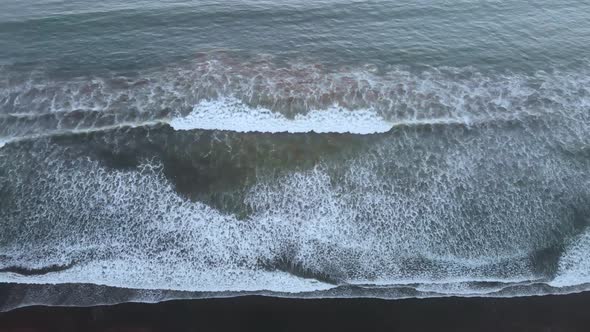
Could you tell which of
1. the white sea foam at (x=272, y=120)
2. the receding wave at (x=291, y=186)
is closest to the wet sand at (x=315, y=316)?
the receding wave at (x=291, y=186)

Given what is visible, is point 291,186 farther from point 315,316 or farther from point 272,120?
point 315,316

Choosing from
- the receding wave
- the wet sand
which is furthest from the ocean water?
the wet sand

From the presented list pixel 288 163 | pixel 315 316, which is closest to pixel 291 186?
pixel 288 163

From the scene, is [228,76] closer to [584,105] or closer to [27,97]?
[27,97]

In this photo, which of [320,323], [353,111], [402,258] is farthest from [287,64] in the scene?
[320,323]

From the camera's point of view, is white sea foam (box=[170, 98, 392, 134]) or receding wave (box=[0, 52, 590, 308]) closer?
receding wave (box=[0, 52, 590, 308])

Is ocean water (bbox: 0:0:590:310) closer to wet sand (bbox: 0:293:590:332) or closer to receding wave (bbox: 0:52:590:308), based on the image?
receding wave (bbox: 0:52:590:308)
